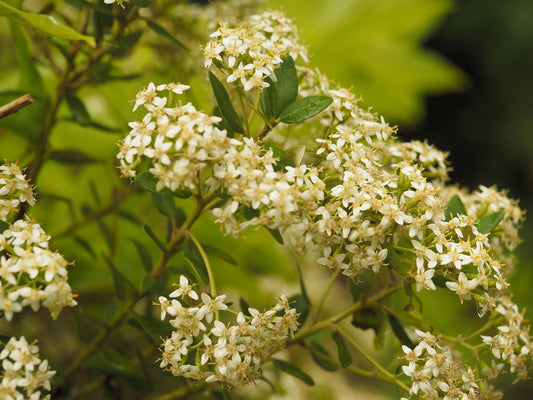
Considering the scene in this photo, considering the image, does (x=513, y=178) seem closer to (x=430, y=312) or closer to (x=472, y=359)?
(x=430, y=312)

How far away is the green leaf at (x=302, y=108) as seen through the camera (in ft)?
2.50

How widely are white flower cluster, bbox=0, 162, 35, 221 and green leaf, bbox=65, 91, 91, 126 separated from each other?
203 millimetres

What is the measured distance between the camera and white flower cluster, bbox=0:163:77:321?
631 mm

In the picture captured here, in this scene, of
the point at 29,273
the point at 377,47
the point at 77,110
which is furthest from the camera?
the point at 377,47

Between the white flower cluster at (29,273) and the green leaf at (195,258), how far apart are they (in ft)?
0.48

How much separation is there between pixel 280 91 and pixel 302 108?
1.5 inches

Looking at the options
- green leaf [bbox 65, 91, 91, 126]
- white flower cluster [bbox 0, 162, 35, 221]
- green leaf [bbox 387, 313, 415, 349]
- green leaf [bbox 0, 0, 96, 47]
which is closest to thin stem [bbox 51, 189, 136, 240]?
green leaf [bbox 65, 91, 91, 126]

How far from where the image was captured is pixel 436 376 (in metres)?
0.73

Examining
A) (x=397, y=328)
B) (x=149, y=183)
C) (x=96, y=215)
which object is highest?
(x=149, y=183)

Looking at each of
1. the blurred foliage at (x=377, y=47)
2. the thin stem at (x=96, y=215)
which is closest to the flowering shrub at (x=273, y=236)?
the thin stem at (x=96, y=215)

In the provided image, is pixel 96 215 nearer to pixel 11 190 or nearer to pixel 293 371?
pixel 11 190

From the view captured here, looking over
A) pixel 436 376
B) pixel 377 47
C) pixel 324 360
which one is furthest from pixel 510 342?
pixel 377 47

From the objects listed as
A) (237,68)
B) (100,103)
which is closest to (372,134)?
(237,68)

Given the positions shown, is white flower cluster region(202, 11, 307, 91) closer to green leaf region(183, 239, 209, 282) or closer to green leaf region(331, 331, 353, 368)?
green leaf region(183, 239, 209, 282)
